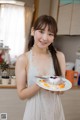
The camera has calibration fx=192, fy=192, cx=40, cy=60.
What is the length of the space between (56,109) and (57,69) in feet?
0.67

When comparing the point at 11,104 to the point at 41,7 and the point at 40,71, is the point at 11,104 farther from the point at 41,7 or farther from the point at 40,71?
the point at 41,7

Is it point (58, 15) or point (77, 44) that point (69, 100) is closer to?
point (77, 44)

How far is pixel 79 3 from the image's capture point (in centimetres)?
206

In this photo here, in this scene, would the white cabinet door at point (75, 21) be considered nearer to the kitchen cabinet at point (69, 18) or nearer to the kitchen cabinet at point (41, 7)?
the kitchen cabinet at point (69, 18)

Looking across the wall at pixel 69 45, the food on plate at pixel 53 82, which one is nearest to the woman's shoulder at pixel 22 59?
the food on plate at pixel 53 82

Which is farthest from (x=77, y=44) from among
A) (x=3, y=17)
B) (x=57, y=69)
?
(x=57, y=69)

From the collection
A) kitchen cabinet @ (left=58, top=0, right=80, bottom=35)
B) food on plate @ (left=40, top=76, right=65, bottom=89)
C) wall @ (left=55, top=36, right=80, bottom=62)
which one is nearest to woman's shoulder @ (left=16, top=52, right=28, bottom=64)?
food on plate @ (left=40, top=76, right=65, bottom=89)

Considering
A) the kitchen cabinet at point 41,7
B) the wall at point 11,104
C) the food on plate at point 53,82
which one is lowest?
the wall at point 11,104

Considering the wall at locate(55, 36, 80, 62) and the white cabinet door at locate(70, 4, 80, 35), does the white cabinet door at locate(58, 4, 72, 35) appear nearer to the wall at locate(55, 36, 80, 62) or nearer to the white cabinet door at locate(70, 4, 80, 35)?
the white cabinet door at locate(70, 4, 80, 35)

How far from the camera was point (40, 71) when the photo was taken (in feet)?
3.23

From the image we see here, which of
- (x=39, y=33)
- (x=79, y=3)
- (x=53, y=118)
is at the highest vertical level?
(x=79, y=3)

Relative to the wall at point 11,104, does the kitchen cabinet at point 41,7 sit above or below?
above

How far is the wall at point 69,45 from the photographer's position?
2.35m

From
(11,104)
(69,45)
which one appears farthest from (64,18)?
(11,104)
